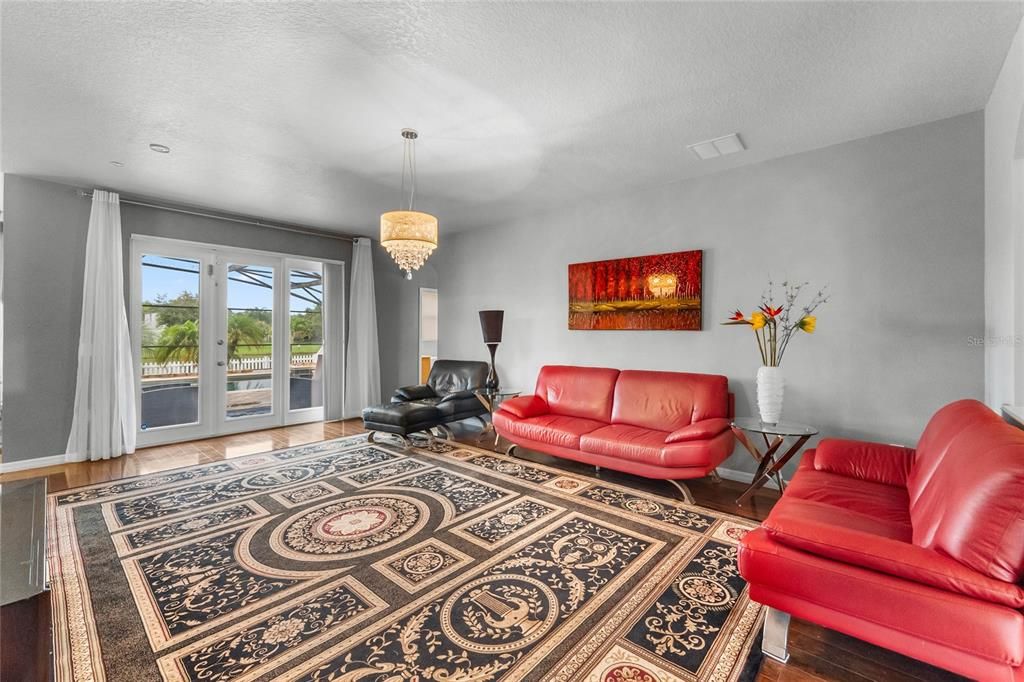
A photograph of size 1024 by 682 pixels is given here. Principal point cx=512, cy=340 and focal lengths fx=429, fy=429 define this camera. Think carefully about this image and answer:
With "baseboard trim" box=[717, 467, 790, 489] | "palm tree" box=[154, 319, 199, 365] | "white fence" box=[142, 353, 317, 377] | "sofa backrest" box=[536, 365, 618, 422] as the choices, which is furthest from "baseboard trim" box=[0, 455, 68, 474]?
"baseboard trim" box=[717, 467, 790, 489]

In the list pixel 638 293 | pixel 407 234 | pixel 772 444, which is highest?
pixel 407 234

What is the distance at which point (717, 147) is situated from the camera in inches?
133

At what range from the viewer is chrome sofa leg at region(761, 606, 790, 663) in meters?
1.67

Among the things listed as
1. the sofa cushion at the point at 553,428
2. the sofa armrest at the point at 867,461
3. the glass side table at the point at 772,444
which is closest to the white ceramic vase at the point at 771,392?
the glass side table at the point at 772,444

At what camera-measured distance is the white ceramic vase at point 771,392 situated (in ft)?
10.2

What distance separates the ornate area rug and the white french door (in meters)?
1.62

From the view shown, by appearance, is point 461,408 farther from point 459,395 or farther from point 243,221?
point 243,221

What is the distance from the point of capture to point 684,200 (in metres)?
4.12

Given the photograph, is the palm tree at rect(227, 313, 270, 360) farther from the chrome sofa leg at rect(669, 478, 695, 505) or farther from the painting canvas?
the chrome sofa leg at rect(669, 478, 695, 505)

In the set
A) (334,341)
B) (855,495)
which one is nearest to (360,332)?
(334,341)

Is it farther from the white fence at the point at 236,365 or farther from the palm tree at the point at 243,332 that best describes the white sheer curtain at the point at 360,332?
the palm tree at the point at 243,332

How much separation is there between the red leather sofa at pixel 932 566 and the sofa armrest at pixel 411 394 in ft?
13.8

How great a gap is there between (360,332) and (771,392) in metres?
5.24

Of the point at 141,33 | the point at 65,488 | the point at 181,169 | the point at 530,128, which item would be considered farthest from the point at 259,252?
the point at 530,128
